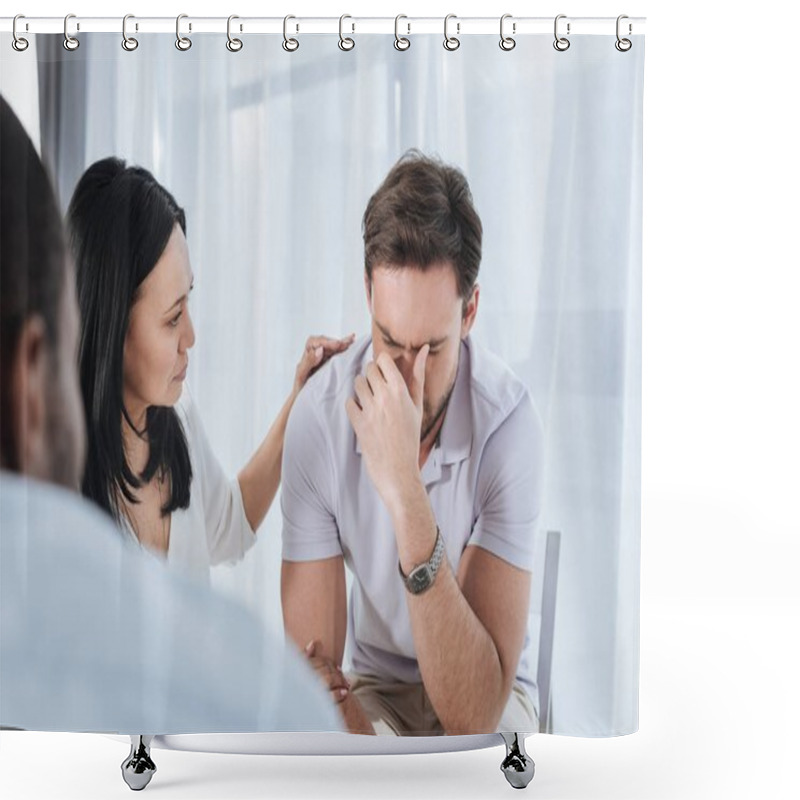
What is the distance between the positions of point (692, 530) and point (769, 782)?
1.29 metres

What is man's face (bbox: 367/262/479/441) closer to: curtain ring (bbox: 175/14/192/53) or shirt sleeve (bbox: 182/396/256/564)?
shirt sleeve (bbox: 182/396/256/564)

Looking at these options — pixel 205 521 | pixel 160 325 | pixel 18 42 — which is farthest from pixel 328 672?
pixel 18 42

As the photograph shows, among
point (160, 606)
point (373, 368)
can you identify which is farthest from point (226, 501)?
point (373, 368)

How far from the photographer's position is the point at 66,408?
225cm

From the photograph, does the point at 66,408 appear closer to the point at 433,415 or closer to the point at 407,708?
the point at 433,415

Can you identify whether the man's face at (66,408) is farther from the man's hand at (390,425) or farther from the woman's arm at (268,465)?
the man's hand at (390,425)

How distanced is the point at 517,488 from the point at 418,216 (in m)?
0.56

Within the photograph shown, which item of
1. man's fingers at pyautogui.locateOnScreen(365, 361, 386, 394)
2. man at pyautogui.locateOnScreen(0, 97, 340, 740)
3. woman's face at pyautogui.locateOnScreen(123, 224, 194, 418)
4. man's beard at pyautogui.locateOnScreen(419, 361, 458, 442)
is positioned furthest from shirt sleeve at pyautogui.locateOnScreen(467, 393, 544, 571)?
woman's face at pyautogui.locateOnScreen(123, 224, 194, 418)

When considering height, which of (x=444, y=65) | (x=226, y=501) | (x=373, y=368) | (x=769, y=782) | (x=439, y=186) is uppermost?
(x=444, y=65)

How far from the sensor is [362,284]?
225 cm

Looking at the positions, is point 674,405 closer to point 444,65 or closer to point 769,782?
point 769,782

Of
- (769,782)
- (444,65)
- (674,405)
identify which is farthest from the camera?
(674,405)

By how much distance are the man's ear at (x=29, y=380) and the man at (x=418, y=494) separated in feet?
1.57

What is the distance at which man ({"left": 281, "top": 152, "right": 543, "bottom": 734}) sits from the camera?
2248mm
